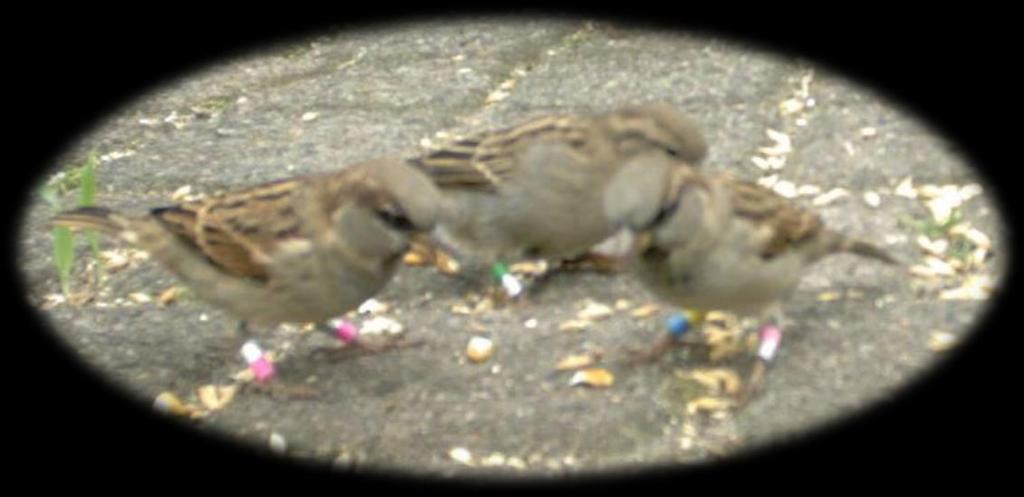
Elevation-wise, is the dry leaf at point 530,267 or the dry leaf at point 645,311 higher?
the dry leaf at point 530,267

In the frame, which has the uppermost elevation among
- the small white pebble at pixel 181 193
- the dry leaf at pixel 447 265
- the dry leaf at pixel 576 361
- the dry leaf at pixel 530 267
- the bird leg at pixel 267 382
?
the small white pebble at pixel 181 193

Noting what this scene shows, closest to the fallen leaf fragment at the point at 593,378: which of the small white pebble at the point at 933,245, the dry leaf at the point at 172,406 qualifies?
the dry leaf at the point at 172,406

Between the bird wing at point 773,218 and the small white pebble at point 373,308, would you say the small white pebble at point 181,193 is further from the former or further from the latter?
the bird wing at point 773,218

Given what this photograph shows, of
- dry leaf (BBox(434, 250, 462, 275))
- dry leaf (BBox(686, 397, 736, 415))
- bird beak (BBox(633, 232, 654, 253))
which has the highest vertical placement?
bird beak (BBox(633, 232, 654, 253))

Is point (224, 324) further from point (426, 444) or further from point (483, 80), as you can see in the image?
point (483, 80)

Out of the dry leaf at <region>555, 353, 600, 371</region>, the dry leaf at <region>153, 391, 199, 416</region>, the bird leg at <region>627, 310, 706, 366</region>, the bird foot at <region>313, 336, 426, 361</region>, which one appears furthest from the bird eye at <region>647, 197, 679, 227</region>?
the dry leaf at <region>153, 391, 199, 416</region>

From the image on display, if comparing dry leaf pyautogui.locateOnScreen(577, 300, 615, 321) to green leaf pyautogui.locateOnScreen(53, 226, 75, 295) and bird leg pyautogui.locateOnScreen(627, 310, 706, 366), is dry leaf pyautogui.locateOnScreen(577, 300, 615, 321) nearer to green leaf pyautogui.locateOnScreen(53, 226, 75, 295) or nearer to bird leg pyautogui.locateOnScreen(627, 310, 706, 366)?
bird leg pyautogui.locateOnScreen(627, 310, 706, 366)

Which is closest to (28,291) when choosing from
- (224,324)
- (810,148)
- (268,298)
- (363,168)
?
(224,324)

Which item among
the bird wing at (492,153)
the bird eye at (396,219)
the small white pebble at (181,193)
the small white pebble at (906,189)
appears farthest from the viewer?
the small white pebble at (181,193)
